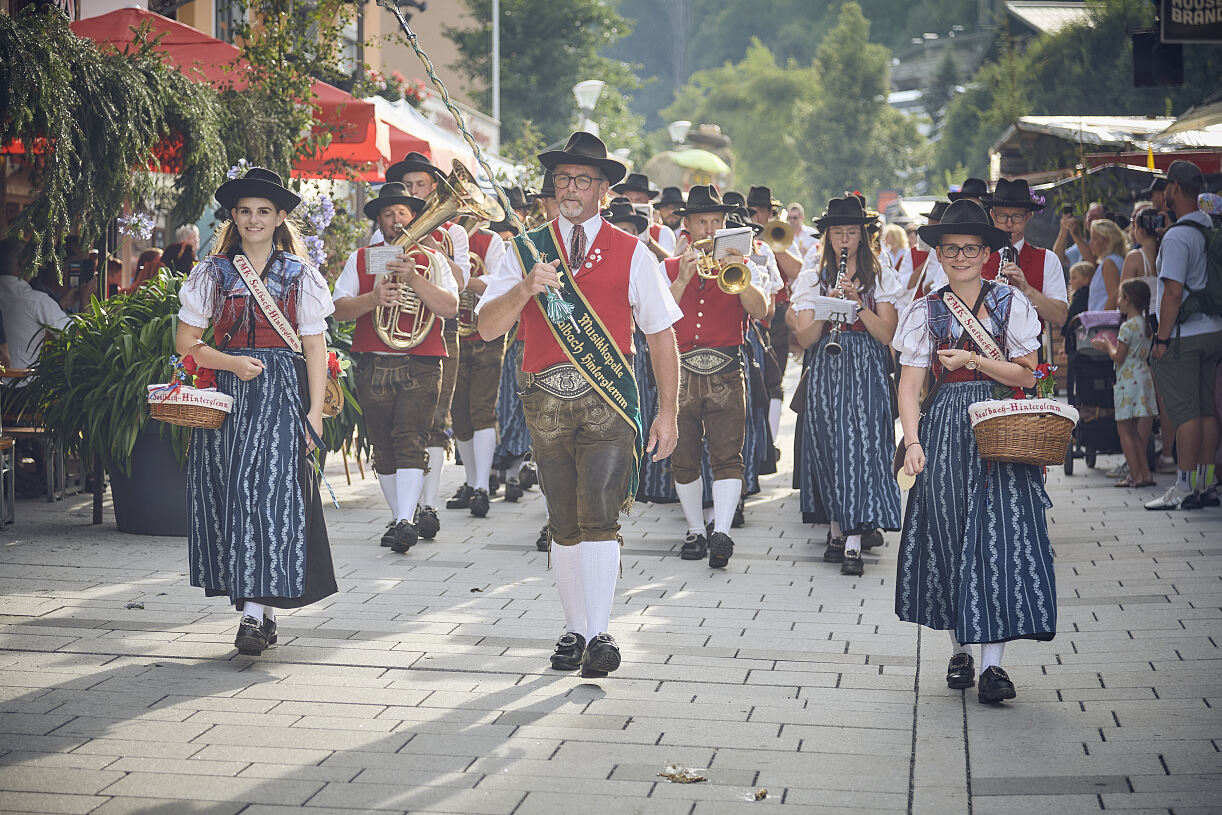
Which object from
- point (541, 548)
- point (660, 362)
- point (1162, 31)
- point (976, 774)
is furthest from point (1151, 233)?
point (976, 774)


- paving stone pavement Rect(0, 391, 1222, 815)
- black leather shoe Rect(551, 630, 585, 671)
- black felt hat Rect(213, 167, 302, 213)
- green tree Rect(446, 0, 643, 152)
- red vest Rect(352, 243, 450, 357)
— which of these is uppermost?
green tree Rect(446, 0, 643, 152)

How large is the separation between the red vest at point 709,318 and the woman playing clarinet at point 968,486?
2.78 metres

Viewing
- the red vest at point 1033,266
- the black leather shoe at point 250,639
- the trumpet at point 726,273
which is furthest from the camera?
the trumpet at point 726,273

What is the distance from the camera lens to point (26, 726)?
5.02 metres

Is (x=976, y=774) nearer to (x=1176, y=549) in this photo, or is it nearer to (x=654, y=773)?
(x=654, y=773)

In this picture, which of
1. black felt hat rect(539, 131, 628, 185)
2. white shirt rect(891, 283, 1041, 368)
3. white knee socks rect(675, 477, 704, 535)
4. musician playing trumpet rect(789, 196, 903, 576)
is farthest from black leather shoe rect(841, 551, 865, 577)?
black felt hat rect(539, 131, 628, 185)

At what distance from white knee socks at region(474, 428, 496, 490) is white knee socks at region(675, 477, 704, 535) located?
1.86 meters

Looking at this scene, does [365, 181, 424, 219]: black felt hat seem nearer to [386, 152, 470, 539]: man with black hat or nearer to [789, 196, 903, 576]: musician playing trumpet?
[386, 152, 470, 539]: man with black hat

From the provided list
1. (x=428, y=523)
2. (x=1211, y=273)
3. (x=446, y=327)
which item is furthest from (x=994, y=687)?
(x=1211, y=273)

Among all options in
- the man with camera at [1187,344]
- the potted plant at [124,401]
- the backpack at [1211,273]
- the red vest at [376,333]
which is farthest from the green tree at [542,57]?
the red vest at [376,333]

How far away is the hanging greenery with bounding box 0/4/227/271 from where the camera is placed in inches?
329

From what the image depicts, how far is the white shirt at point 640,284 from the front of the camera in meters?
5.87

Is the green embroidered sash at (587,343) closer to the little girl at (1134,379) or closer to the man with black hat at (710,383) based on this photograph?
the man with black hat at (710,383)

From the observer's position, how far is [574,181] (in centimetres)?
582
